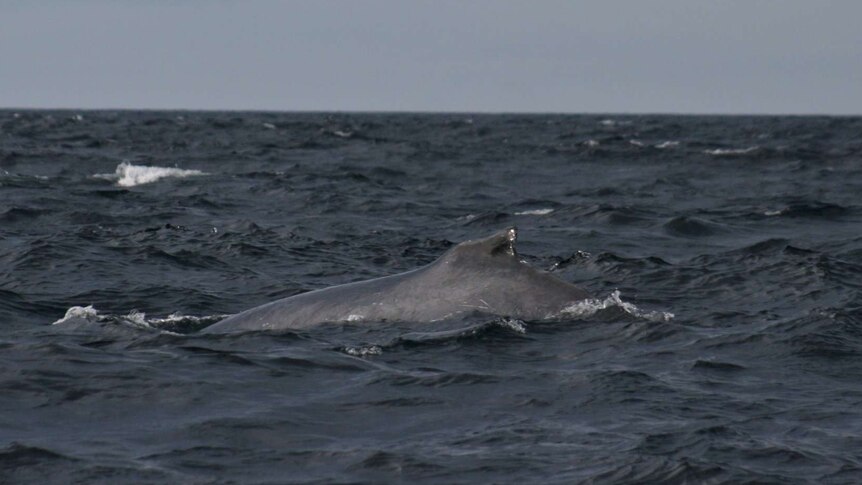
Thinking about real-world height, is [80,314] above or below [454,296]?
below

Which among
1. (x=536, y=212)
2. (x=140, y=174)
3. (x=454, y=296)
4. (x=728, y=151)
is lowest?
(x=728, y=151)

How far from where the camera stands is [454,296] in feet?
44.9

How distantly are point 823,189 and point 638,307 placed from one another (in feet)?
66.6

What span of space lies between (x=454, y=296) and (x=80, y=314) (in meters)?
4.08

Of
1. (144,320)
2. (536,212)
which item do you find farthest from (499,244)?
(536,212)

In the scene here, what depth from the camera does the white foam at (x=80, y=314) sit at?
14.6 meters

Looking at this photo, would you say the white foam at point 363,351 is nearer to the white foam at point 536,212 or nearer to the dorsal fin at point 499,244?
the dorsal fin at point 499,244

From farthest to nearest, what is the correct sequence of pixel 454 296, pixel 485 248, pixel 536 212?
pixel 536 212, pixel 454 296, pixel 485 248

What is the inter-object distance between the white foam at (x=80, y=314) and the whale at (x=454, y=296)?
1563 mm

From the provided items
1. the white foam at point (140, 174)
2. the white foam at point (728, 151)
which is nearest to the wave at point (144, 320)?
the white foam at point (140, 174)

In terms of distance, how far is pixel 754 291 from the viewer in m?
17.1

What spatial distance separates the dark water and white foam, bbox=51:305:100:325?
6.7 inches

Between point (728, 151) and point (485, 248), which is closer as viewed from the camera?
point (485, 248)

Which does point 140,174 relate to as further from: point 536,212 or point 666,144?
point 666,144
